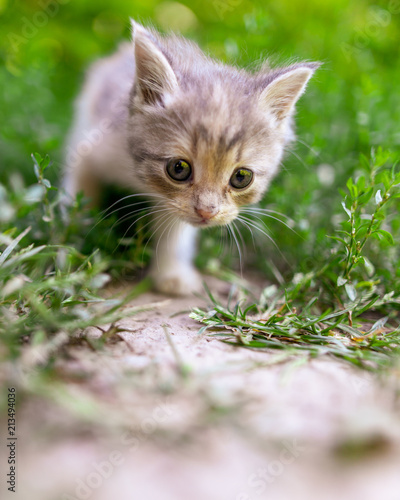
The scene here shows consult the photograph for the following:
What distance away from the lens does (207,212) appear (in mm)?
1977

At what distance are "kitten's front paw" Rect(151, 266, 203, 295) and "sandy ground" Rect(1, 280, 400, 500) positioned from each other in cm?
100

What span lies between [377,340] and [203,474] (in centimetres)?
96

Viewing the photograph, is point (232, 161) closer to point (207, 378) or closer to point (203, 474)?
point (207, 378)

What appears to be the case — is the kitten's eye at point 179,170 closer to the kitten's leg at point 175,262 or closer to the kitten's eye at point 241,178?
the kitten's eye at point 241,178

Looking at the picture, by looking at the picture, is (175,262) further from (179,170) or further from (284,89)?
(284,89)


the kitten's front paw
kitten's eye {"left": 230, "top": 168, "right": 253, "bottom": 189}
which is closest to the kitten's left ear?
kitten's eye {"left": 230, "top": 168, "right": 253, "bottom": 189}

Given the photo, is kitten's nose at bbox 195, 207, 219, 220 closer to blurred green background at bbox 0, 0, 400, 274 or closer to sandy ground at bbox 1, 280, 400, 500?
blurred green background at bbox 0, 0, 400, 274

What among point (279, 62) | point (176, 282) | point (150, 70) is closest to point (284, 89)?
point (279, 62)

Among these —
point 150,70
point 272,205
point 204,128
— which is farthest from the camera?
point 272,205

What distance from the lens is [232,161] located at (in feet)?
6.57

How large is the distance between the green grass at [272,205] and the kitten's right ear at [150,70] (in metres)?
0.59

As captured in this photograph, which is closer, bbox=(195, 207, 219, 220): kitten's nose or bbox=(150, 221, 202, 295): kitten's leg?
bbox=(195, 207, 219, 220): kitten's nose

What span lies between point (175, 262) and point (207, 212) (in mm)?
817

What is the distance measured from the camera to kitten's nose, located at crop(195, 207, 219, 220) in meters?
1.97
